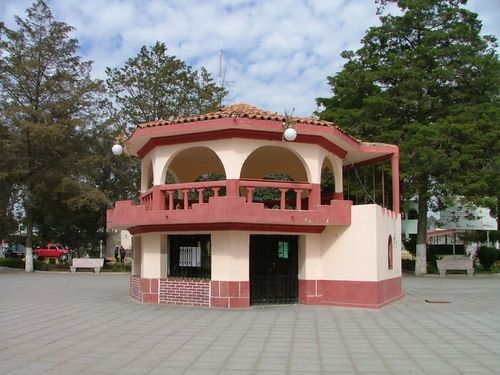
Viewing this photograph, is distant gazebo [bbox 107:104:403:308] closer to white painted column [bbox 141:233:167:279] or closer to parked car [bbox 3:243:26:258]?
white painted column [bbox 141:233:167:279]

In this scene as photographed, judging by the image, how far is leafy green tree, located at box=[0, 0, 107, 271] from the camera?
30.2 m

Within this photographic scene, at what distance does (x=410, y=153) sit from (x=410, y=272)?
306 inches

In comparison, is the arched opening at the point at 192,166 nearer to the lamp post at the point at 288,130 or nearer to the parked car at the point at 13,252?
the lamp post at the point at 288,130

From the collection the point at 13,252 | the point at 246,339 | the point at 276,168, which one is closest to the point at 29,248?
the point at 276,168

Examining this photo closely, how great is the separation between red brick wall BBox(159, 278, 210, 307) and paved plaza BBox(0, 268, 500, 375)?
0.43 metres

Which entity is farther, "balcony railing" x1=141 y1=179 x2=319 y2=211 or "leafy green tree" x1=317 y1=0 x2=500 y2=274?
"leafy green tree" x1=317 y1=0 x2=500 y2=274

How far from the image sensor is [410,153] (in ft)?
82.6

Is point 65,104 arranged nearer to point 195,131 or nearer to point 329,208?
point 195,131

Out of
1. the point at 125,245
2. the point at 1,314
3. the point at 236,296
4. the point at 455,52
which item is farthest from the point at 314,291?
the point at 125,245

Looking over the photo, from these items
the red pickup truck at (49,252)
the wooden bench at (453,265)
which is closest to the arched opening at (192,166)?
the wooden bench at (453,265)

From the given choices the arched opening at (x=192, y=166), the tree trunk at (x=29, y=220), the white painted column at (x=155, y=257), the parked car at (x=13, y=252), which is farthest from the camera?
the parked car at (x=13, y=252)

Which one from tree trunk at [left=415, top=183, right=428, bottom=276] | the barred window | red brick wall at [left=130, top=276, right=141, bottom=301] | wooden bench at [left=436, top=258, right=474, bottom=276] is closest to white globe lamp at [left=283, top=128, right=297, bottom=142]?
the barred window

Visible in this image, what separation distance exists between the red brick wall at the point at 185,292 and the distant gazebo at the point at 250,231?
0.08 feet

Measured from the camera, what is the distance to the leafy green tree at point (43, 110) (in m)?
30.2
